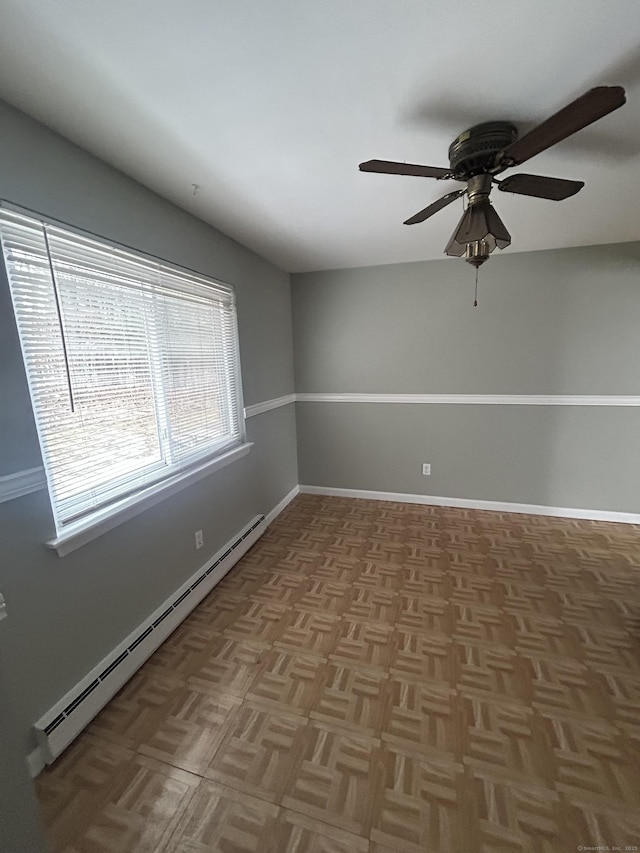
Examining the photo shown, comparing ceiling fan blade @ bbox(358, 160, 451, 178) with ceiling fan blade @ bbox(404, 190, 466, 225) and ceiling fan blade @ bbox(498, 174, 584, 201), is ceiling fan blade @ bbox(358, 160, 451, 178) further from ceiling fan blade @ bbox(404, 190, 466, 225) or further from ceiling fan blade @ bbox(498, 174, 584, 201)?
ceiling fan blade @ bbox(498, 174, 584, 201)

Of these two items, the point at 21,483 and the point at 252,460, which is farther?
the point at 252,460

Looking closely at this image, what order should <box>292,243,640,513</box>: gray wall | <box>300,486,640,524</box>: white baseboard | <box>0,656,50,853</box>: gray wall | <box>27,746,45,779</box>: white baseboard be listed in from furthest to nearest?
<box>300,486,640,524</box>: white baseboard < <box>292,243,640,513</box>: gray wall < <box>27,746,45,779</box>: white baseboard < <box>0,656,50,853</box>: gray wall

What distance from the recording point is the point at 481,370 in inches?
124

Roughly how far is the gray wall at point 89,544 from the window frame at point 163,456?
4cm

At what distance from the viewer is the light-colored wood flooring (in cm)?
110

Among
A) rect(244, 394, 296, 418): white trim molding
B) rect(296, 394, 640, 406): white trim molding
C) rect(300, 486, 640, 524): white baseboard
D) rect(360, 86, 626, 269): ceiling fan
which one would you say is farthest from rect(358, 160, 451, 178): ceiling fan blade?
rect(300, 486, 640, 524): white baseboard

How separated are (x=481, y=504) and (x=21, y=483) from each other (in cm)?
338

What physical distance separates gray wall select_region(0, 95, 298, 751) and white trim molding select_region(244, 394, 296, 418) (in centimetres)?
53

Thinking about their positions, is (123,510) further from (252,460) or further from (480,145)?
(480,145)

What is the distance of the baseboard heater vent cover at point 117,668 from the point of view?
1.29 m

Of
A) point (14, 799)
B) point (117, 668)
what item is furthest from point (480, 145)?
point (117, 668)

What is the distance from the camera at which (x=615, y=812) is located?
1.12 metres

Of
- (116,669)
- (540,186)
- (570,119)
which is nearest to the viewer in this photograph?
(570,119)

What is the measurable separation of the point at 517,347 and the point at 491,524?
61.4 inches
